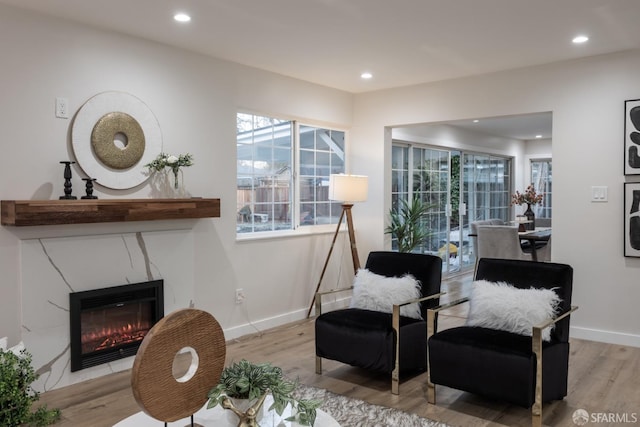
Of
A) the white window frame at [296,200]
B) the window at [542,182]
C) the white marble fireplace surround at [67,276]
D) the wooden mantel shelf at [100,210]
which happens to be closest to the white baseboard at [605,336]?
the white window frame at [296,200]

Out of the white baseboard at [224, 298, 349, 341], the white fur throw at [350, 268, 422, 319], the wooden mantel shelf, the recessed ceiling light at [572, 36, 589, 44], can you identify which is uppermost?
the recessed ceiling light at [572, 36, 589, 44]

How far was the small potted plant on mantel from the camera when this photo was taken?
1765mm

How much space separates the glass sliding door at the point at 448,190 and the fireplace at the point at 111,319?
373 centimetres

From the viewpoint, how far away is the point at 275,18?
343cm

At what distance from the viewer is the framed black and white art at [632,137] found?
13.6 ft

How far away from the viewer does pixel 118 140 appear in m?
3.69

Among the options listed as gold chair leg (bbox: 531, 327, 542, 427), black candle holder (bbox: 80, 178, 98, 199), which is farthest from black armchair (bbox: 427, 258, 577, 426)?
black candle holder (bbox: 80, 178, 98, 199)

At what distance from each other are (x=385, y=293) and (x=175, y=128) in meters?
2.09

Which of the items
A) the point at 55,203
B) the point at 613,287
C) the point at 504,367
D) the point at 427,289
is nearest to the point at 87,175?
the point at 55,203

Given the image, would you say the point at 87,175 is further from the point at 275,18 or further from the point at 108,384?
the point at 275,18

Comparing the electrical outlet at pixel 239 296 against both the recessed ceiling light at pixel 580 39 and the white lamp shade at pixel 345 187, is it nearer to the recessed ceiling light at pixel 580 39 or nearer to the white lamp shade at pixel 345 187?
the white lamp shade at pixel 345 187

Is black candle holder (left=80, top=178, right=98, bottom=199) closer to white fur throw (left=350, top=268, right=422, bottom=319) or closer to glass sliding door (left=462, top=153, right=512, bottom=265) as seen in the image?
white fur throw (left=350, top=268, right=422, bottom=319)

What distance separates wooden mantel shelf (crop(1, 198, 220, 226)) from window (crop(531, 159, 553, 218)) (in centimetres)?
792

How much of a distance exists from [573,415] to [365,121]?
3743 millimetres
